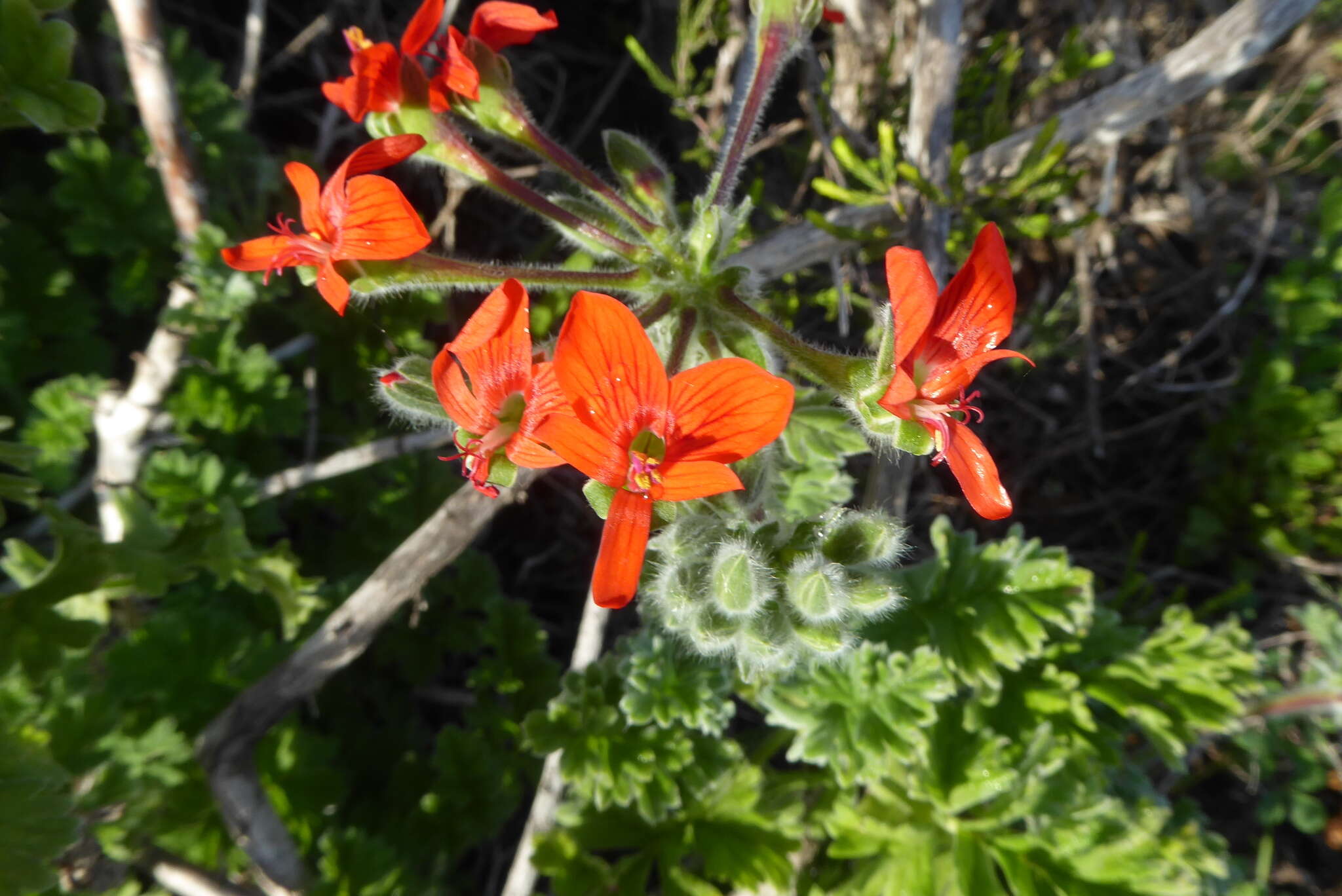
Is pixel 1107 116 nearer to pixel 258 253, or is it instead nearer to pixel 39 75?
pixel 258 253

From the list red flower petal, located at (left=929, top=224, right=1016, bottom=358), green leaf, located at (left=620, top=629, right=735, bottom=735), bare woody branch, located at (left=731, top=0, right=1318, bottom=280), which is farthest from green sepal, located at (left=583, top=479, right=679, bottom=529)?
bare woody branch, located at (left=731, top=0, right=1318, bottom=280)

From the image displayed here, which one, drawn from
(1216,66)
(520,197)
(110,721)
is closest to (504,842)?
(110,721)

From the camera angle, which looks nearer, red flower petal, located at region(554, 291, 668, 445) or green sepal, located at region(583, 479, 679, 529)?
red flower petal, located at region(554, 291, 668, 445)

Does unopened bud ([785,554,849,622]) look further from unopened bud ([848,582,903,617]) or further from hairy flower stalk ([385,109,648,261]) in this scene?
hairy flower stalk ([385,109,648,261])

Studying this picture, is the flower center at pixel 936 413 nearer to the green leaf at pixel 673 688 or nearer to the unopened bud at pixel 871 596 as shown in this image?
the unopened bud at pixel 871 596

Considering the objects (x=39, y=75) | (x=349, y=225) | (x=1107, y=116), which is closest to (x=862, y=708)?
(x=349, y=225)

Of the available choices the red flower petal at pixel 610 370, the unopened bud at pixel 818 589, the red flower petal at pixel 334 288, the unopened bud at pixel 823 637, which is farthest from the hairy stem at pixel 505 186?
the unopened bud at pixel 823 637
